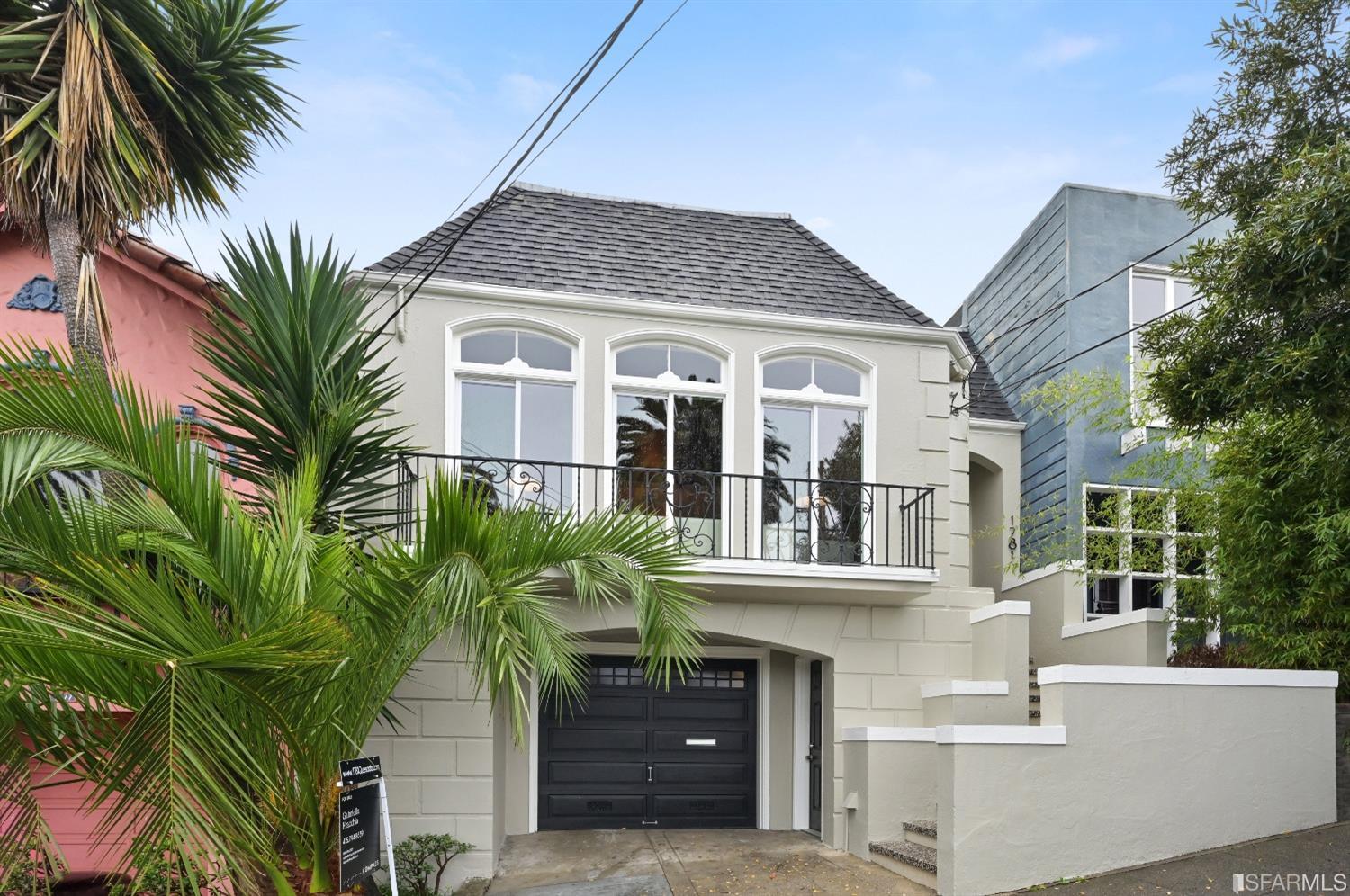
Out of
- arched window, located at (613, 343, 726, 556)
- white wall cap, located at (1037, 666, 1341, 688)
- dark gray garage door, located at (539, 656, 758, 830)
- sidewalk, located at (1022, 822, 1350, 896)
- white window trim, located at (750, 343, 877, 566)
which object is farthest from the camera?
dark gray garage door, located at (539, 656, 758, 830)

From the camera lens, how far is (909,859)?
9.63m

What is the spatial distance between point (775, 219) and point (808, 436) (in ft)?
9.93

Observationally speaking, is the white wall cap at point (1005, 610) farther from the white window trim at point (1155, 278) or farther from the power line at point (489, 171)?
the power line at point (489, 171)

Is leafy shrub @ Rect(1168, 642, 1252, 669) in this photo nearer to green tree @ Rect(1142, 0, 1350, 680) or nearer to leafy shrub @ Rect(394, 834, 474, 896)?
green tree @ Rect(1142, 0, 1350, 680)

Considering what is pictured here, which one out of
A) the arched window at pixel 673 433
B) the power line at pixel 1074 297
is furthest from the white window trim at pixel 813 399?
the power line at pixel 1074 297

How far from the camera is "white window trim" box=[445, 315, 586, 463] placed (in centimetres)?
1084

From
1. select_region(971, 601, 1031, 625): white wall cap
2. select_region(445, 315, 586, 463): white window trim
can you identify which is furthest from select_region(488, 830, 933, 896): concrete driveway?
select_region(445, 315, 586, 463): white window trim

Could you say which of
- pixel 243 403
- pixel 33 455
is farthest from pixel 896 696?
pixel 33 455

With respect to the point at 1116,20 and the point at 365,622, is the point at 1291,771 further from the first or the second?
the point at 365,622

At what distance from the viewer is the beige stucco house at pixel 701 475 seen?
10742mm

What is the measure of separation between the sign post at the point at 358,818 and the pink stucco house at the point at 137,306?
5380 millimetres

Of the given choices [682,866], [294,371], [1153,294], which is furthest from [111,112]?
[1153,294]

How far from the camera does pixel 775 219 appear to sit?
13.2 metres

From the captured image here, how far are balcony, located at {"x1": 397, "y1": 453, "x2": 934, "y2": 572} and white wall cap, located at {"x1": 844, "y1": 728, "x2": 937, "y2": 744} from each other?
5.00 ft
